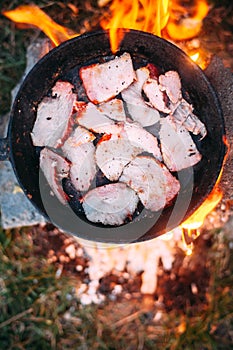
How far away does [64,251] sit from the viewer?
2303mm

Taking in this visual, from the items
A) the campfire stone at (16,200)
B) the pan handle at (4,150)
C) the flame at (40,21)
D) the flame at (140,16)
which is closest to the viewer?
the pan handle at (4,150)

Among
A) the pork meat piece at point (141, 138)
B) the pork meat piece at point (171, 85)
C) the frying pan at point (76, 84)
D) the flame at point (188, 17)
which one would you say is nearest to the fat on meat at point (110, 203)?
the frying pan at point (76, 84)

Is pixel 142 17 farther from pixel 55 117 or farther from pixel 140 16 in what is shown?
pixel 55 117

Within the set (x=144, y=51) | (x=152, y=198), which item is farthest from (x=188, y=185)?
(x=144, y=51)

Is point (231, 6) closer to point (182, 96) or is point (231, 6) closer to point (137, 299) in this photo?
point (182, 96)

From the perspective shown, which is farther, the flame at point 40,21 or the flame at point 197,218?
the flame at point 40,21

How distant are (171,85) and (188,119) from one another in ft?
0.46

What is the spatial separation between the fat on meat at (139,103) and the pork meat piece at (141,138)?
0.04 m

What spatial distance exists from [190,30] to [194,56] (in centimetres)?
22


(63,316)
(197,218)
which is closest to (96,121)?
(197,218)

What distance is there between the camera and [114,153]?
1.87 m

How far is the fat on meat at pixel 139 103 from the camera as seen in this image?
1.88 m

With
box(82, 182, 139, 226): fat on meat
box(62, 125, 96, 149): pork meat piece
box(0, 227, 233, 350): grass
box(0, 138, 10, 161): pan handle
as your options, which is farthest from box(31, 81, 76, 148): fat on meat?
box(0, 227, 233, 350): grass

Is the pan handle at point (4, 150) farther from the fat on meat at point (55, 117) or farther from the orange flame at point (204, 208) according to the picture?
the orange flame at point (204, 208)
